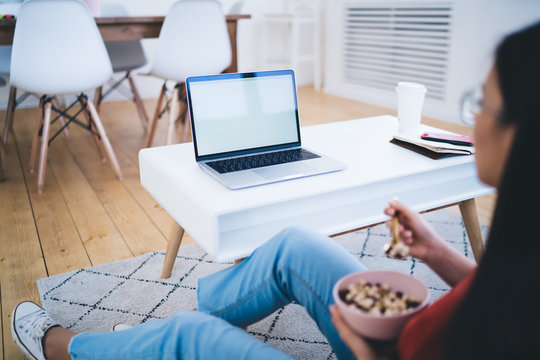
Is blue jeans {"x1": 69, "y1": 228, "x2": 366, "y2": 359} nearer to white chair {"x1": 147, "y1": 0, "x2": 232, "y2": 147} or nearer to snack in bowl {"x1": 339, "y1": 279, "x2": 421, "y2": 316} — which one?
snack in bowl {"x1": 339, "y1": 279, "x2": 421, "y2": 316}

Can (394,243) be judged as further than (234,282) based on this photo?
No

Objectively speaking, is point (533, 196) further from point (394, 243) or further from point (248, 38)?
point (248, 38)

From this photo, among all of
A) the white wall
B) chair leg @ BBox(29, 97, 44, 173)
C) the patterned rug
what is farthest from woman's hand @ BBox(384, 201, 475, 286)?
chair leg @ BBox(29, 97, 44, 173)

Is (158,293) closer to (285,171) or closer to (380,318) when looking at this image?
(285,171)

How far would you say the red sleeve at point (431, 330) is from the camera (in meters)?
0.54

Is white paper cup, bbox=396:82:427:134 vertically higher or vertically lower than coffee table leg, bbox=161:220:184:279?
higher

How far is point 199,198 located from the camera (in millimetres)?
1004

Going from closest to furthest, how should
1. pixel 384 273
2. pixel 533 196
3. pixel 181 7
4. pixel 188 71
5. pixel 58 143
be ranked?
1. pixel 533 196
2. pixel 384 273
3. pixel 181 7
4. pixel 188 71
5. pixel 58 143

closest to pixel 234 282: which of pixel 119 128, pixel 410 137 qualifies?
pixel 410 137

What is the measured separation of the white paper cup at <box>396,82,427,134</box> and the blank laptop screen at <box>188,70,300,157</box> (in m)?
0.39

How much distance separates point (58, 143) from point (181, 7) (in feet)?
3.84

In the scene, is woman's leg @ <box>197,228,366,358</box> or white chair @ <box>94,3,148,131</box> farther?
white chair @ <box>94,3,148,131</box>

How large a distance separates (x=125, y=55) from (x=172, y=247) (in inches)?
80.3

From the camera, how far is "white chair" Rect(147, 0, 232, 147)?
2.47m
